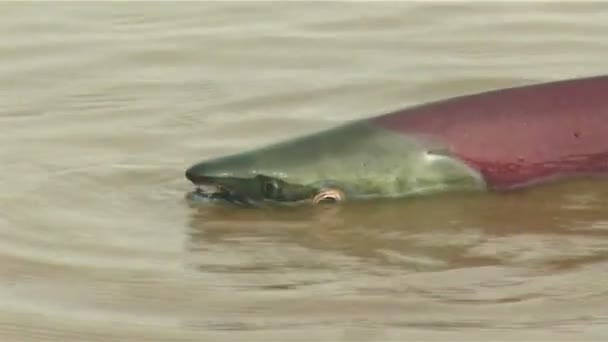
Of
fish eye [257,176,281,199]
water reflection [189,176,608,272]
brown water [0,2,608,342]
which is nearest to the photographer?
brown water [0,2,608,342]

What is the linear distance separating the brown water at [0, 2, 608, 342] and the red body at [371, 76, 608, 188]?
0.07m

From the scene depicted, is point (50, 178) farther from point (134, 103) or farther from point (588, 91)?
→ point (588, 91)

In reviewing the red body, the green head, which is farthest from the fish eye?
the red body

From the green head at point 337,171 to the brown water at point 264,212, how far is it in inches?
2.0

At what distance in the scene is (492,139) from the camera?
167 inches

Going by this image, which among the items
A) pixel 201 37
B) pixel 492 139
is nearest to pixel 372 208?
pixel 492 139

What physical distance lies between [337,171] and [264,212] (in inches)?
8.1

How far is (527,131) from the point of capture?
4258 millimetres

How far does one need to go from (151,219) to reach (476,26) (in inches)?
92.3

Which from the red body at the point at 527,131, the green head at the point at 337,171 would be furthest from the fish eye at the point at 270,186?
the red body at the point at 527,131

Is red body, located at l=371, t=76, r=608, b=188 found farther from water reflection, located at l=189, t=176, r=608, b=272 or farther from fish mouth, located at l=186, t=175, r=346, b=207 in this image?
fish mouth, located at l=186, t=175, r=346, b=207

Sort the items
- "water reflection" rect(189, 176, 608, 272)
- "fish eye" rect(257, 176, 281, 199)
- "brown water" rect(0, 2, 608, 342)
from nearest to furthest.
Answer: "brown water" rect(0, 2, 608, 342), "water reflection" rect(189, 176, 608, 272), "fish eye" rect(257, 176, 281, 199)

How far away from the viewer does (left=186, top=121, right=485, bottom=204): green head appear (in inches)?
166

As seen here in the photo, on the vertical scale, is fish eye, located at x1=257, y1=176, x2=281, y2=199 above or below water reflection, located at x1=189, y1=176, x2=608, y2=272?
above
